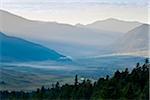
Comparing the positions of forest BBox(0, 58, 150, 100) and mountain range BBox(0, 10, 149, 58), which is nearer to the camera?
forest BBox(0, 58, 150, 100)

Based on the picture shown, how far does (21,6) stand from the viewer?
3.66 m

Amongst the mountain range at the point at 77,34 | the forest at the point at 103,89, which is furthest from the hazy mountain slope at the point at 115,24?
the forest at the point at 103,89

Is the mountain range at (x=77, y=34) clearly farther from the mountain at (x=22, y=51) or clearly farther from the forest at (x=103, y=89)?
the forest at (x=103, y=89)

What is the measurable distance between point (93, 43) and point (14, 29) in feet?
2.19

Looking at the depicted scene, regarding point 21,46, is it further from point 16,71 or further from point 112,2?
point 112,2

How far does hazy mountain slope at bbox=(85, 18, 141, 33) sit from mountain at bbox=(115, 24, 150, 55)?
0.04 metres

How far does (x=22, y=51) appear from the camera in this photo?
372cm

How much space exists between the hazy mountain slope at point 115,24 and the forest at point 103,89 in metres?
0.31

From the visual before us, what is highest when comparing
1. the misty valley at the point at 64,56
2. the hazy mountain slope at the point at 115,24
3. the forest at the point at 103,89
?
the hazy mountain slope at the point at 115,24

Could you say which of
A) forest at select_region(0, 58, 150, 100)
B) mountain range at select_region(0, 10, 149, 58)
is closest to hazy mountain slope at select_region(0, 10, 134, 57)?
mountain range at select_region(0, 10, 149, 58)

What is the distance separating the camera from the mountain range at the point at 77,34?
368cm

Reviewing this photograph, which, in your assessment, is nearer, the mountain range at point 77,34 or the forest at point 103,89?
the forest at point 103,89

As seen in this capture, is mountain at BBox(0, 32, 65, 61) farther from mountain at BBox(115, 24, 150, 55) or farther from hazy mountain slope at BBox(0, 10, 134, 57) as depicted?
mountain at BBox(115, 24, 150, 55)

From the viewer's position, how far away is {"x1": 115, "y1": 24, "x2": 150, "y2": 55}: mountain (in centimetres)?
362
